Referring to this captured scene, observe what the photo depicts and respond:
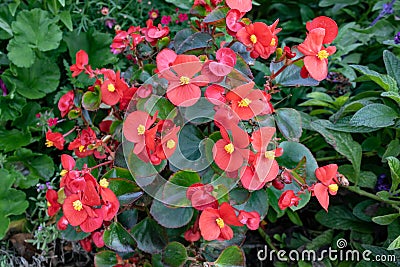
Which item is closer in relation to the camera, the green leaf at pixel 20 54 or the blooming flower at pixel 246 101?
the blooming flower at pixel 246 101

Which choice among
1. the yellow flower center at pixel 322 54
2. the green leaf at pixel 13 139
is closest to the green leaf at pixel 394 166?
the yellow flower center at pixel 322 54

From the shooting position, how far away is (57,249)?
1.55 m

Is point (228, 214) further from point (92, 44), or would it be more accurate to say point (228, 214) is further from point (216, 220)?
point (92, 44)

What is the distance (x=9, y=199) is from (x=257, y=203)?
2.68 feet

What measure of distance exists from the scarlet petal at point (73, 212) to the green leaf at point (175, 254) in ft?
0.78

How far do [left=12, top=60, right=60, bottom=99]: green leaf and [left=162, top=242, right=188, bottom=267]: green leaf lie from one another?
0.84 metres

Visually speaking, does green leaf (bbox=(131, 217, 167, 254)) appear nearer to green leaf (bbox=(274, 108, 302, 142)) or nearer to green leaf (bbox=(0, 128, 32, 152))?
green leaf (bbox=(274, 108, 302, 142))

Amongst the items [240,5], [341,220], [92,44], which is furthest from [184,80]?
[92,44]

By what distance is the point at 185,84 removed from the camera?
37.8 inches

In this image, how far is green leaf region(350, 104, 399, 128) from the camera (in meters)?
1.18

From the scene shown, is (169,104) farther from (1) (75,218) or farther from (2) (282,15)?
(2) (282,15)

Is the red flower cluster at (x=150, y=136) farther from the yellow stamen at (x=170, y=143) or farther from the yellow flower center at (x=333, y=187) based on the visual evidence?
the yellow flower center at (x=333, y=187)

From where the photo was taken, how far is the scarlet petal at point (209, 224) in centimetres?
96

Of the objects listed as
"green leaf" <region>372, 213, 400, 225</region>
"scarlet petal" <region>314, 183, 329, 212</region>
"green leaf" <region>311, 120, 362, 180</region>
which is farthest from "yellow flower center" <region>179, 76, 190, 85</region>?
"green leaf" <region>372, 213, 400, 225</region>
